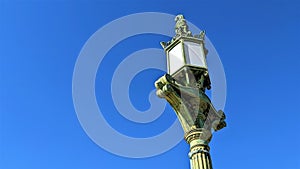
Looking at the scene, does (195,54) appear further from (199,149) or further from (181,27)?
(199,149)

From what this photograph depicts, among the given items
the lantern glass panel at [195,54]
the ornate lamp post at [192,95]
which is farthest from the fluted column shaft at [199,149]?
the lantern glass panel at [195,54]

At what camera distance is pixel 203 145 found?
11883mm

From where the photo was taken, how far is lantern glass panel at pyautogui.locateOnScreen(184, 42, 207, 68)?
42.6 feet

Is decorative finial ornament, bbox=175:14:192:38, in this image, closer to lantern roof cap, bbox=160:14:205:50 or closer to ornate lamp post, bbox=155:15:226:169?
lantern roof cap, bbox=160:14:205:50

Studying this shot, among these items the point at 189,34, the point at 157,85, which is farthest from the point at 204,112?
the point at 189,34

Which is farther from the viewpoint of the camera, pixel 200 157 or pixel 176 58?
pixel 176 58

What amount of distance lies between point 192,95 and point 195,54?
1410 mm

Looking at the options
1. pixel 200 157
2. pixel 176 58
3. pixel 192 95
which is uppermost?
pixel 176 58

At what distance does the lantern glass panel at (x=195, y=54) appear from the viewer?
13.0 metres

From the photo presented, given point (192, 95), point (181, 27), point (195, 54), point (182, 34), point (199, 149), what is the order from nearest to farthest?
1. point (199, 149)
2. point (192, 95)
3. point (195, 54)
4. point (182, 34)
5. point (181, 27)

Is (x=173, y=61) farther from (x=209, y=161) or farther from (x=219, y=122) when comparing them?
(x=209, y=161)

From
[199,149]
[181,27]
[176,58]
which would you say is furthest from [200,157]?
[181,27]

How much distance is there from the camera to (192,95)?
40.4 ft

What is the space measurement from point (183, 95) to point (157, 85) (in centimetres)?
68
